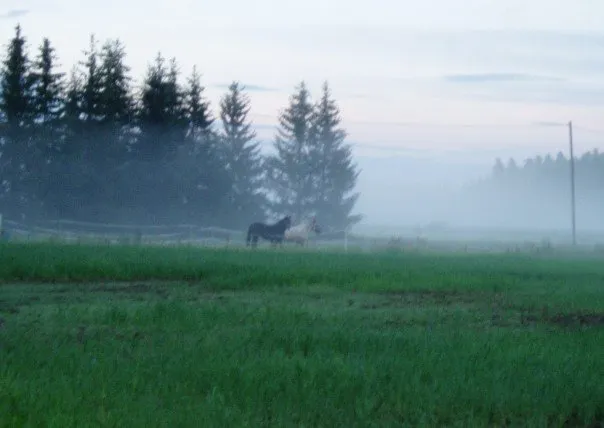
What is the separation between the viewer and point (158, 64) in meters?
55.9

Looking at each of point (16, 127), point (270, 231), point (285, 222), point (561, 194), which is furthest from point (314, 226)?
point (561, 194)

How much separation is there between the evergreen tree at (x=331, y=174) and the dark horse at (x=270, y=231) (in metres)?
25.7

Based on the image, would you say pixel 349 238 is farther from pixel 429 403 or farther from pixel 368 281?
pixel 429 403

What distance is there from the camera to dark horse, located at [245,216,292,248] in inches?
1750

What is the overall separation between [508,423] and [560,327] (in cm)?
638

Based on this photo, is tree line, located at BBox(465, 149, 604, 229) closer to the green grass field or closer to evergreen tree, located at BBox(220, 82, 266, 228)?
evergreen tree, located at BBox(220, 82, 266, 228)

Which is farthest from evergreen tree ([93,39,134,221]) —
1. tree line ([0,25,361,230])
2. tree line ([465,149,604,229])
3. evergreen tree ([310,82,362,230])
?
tree line ([465,149,604,229])

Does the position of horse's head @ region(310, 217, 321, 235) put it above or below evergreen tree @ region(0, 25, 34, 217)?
below

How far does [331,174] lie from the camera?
72.1 meters

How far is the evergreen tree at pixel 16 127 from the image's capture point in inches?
1989

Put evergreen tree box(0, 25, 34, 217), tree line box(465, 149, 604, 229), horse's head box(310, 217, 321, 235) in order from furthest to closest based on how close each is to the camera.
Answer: tree line box(465, 149, 604, 229), evergreen tree box(0, 25, 34, 217), horse's head box(310, 217, 321, 235)

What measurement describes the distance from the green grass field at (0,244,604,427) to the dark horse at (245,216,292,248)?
931 inches

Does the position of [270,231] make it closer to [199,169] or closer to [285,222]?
[285,222]

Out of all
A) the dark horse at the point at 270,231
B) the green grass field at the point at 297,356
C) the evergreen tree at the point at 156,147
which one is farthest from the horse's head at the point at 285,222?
the green grass field at the point at 297,356
